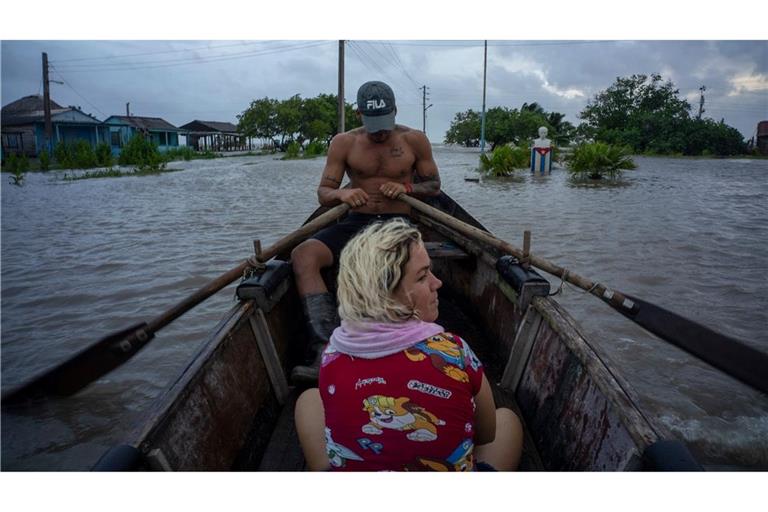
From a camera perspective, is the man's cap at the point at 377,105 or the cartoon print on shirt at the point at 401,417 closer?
the cartoon print on shirt at the point at 401,417

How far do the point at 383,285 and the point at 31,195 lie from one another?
14378mm

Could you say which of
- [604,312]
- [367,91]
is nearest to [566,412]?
[367,91]

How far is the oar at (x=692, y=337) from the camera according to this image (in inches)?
73.6

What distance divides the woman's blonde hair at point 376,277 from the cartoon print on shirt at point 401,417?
0.67 feet

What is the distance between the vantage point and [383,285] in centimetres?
123

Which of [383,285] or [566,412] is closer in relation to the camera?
[383,285]

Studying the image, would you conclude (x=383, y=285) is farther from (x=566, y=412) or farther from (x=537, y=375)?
(x=537, y=375)

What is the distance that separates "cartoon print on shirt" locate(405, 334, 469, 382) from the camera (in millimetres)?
1236

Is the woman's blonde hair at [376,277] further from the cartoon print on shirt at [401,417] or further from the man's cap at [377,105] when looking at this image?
the man's cap at [377,105]

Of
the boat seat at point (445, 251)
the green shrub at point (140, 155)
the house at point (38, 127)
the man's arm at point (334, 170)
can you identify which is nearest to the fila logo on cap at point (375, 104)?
the man's arm at point (334, 170)

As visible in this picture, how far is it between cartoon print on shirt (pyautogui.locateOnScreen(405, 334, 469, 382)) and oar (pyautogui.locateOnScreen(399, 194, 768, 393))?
1306mm

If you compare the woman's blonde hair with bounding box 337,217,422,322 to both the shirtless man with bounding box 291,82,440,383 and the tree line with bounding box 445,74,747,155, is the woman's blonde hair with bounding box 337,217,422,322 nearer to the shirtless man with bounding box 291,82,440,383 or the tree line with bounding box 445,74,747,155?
the shirtless man with bounding box 291,82,440,383

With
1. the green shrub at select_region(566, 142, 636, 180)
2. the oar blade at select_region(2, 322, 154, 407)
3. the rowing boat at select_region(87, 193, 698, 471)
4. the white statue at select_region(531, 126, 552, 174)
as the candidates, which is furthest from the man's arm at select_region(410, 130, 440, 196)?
the white statue at select_region(531, 126, 552, 174)

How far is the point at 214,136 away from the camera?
49875 mm
